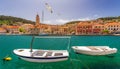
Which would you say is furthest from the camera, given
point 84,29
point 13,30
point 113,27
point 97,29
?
point 13,30

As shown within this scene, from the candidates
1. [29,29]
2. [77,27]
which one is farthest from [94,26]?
[29,29]

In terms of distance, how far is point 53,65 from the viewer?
16.8 metres

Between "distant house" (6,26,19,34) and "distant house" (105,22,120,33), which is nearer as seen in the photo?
"distant house" (105,22,120,33)

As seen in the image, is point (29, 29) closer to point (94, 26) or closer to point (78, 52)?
point (94, 26)

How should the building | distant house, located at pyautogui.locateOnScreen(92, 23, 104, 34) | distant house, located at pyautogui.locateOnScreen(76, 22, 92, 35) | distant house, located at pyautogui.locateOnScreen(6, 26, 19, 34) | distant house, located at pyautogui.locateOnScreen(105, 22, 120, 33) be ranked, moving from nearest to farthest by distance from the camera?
distant house, located at pyautogui.locateOnScreen(105, 22, 120, 33) → distant house, located at pyautogui.locateOnScreen(92, 23, 104, 34) → the building → distant house, located at pyautogui.locateOnScreen(76, 22, 92, 35) → distant house, located at pyautogui.locateOnScreen(6, 26, 19, 34)

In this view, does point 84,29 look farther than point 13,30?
No

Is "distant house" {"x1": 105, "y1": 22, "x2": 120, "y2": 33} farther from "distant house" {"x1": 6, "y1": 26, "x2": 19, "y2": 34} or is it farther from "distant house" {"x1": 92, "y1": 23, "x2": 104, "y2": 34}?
"distant house" {"x1": 6, "y1": 26, "x2": 19, "y2": 34}

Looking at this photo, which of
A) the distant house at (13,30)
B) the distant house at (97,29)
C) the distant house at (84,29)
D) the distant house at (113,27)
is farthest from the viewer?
the distant house at (13,30)

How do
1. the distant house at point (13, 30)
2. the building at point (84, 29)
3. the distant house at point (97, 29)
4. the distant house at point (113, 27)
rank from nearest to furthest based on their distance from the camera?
the distant house at point (113, 27) < the distant house at point (97, 29) < the building at point (84, 29) < the distant house at point (13, 30)

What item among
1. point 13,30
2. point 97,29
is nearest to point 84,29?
point 97,29

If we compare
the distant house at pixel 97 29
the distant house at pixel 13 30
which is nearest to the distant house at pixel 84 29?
the distant house at pixel 97 29

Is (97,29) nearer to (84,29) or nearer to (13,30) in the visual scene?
(84,29)

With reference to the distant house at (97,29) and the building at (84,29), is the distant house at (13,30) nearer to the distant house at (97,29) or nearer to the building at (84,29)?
the building at (84,29)

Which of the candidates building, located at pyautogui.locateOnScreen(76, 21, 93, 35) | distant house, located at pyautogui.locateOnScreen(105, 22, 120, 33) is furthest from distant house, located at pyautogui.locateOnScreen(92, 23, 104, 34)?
distant house, located at pyautogui.locateOnScreen(105, 22, 120, 33)
